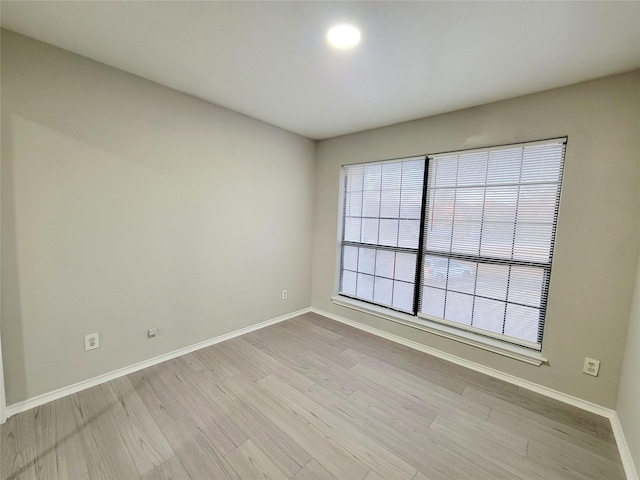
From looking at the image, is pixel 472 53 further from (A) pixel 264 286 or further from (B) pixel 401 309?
(A) pixel 264 286

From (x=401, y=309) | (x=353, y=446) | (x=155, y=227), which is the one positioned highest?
(x=155, y=227)

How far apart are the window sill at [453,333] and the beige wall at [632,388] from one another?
435mm

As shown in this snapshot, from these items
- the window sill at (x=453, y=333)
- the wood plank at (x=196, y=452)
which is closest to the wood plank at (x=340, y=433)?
the wood plank at (x=196, y=452)

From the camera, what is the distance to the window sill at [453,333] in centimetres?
216

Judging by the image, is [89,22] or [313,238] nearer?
[89,22]

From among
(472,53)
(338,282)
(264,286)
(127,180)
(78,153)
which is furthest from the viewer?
(338,282)

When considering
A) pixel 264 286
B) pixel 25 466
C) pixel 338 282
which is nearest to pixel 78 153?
pixel 25 466

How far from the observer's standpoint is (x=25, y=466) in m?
1.34

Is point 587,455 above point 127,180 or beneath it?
beneath

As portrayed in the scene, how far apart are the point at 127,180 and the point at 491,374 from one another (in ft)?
11.6

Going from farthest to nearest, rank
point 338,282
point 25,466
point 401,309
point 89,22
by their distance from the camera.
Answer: point 338,282 → point 401,309 → point 89,22 → point 25,466

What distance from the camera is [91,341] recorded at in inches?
77.4

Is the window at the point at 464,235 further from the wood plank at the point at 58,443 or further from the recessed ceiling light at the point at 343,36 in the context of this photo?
the wood plank at the point at 58,443

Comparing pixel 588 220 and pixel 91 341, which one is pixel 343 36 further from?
pixel 91 341
